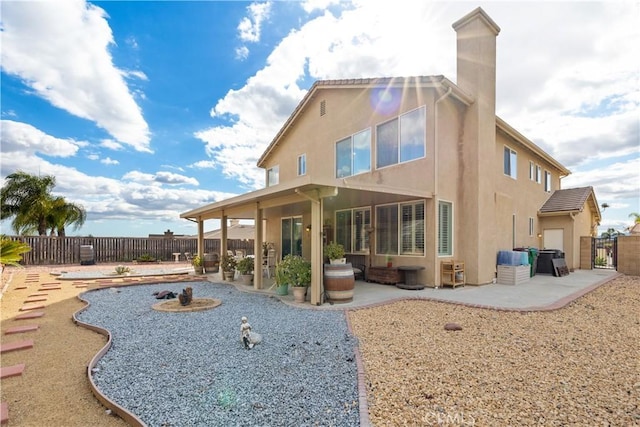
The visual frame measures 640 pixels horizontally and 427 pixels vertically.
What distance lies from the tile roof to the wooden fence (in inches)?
699

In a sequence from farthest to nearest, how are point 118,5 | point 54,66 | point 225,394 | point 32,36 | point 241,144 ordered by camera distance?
1. point 241,144
2. point 54,66
3. point 118,5
4. point 32,36
5. point 225,394

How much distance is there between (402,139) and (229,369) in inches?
316

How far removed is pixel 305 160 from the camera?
1388 cm

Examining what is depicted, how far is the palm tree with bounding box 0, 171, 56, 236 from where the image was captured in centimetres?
1808

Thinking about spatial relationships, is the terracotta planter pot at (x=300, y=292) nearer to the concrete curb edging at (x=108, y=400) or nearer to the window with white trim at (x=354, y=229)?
the concrete curb edging at (x=108, y=400)

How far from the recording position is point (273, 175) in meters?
16.8

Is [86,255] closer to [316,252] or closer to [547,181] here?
[316,252]

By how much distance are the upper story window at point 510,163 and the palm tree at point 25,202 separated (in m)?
23.8

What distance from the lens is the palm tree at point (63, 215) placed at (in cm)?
1873

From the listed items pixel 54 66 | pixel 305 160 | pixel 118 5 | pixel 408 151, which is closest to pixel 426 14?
pixel 408 151

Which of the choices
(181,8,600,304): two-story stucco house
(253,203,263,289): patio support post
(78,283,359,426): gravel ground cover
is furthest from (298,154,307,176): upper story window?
(78,283,359,426): gravel ground cover

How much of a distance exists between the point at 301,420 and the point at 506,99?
12.5 metres

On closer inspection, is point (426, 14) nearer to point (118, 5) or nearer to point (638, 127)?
point (118, 5)

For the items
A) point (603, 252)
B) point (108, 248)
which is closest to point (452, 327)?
point (603, 252)
